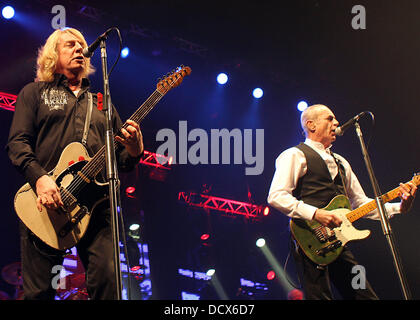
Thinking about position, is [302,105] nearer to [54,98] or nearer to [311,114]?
[311,114]

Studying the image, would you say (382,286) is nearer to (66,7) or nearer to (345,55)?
(345,55)

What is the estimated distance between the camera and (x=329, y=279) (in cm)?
329

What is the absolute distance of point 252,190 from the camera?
10078 mm

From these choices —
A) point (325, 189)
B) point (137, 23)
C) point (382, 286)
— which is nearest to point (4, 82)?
point (137, 23)

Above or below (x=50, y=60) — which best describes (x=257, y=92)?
above

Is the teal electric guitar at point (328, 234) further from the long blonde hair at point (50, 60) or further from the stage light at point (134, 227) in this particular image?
the stage light at point (134, 227)

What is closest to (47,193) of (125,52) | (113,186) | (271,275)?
(113,186)

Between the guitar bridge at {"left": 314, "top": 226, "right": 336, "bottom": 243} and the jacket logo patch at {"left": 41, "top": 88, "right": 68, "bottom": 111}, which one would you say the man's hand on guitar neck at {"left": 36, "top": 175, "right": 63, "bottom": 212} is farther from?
the guitar bridge at {"left": 314, "top": 226, "right": 336, "bottom": 243}

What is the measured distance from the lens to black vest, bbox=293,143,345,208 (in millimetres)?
3555

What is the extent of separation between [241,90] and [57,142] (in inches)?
261

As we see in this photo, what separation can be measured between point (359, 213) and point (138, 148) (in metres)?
2.04

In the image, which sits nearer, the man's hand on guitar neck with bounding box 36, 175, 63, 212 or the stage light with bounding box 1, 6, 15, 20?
the man's hand on guitar neck with bounding box 36, 175, 63, 212

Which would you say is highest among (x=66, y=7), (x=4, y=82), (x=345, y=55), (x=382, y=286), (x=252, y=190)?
(x=66, y=7)
